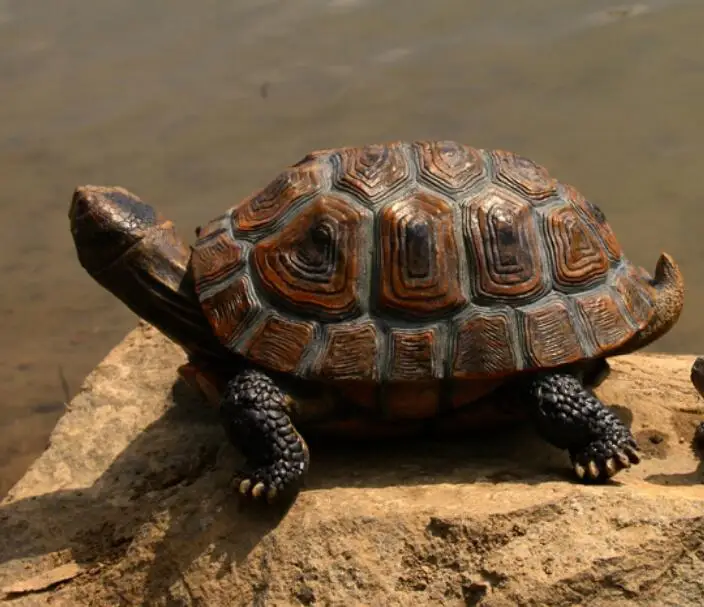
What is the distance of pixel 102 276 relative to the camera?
5066 millimetres

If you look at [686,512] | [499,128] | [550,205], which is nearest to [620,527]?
[686,512]

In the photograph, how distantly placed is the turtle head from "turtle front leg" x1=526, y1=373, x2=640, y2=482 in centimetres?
164

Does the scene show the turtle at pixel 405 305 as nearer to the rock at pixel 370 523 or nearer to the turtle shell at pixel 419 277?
the turtle shell at pixel 419 277

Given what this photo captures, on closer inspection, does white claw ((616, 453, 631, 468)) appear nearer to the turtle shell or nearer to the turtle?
the turtle

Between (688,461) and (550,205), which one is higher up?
(550,205)

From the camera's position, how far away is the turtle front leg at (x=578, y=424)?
438cm

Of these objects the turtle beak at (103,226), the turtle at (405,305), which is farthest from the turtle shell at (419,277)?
the turtle beak at (103,226)

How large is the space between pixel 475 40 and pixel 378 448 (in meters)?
7.64

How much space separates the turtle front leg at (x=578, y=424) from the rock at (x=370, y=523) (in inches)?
5.1

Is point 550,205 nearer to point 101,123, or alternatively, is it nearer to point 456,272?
point 456,272

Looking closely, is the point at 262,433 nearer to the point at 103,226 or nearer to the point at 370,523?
the point at 370,523

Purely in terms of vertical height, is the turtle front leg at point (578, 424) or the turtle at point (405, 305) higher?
the turtle at point (405, 305)

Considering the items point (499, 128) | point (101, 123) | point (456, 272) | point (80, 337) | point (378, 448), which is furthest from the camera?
point (101, 123)

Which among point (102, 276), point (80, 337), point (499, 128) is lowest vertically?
point (80, 337)
